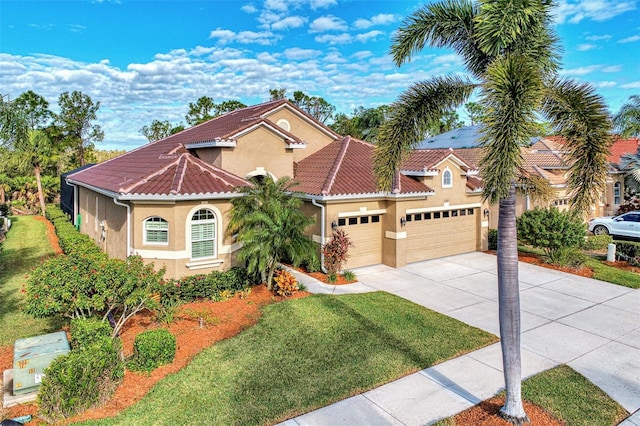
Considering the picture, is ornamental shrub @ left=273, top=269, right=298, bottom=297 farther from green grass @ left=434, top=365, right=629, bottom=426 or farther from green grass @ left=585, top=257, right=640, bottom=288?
green grass @ left=585, top=257, right=640, bottom=288

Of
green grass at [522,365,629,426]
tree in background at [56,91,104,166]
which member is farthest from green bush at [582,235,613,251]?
tree in background at [56,91,104,166]

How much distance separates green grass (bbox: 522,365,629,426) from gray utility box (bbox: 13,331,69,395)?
28.4 ft

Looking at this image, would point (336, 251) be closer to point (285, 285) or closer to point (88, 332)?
point (285, 285)

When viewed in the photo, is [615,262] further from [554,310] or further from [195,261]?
[195,261]

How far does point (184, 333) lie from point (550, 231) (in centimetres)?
1465

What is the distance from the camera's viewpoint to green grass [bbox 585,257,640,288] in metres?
14.9

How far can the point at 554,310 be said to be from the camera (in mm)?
12172

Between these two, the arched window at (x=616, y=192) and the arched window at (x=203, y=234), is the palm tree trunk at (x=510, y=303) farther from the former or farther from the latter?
the arched window at (x=616, y=192)

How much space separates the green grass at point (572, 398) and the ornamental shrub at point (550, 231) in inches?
388

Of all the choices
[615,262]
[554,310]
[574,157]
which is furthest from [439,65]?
[615,262]

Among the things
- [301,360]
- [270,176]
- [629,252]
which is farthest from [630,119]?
[301,360]

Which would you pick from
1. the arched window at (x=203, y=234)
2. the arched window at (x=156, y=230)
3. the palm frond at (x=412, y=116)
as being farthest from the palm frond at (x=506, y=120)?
the arched window at (x=156, y=230)

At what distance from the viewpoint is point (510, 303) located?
654 centimetres

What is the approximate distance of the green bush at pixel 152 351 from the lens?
8461 millimetres
